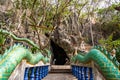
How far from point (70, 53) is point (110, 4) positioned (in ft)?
→ 16.2

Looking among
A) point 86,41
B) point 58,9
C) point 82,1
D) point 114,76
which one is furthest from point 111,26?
point 114,76

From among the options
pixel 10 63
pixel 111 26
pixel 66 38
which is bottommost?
pixel 10 63

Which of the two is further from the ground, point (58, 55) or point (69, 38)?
point (69, 38)

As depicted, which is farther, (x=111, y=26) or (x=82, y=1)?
(x=111, y=26)

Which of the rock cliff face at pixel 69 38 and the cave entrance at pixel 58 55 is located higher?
the rock cliff face at pixel 69 38

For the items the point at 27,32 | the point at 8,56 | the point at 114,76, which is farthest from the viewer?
the point at 27,32

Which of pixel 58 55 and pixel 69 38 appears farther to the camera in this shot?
pixel 58 55

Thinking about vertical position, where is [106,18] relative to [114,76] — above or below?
above

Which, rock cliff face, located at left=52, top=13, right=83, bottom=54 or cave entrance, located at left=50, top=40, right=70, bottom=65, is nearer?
rock cliff face, located at left=52, top=13, right=83, bottom=54

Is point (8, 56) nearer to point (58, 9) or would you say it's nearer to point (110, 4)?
point (58, 9)

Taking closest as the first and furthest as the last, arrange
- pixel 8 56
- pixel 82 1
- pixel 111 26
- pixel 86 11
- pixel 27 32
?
pixel 8 56
pixel 82 1
pixel 27 32
pixel 86 11
pixel 111 26

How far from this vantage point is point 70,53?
1273 cm

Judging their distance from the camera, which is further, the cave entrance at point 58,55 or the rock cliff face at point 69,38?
the cave entrance at point 58,55

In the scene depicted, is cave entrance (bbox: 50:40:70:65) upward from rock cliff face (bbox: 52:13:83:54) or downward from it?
downward
